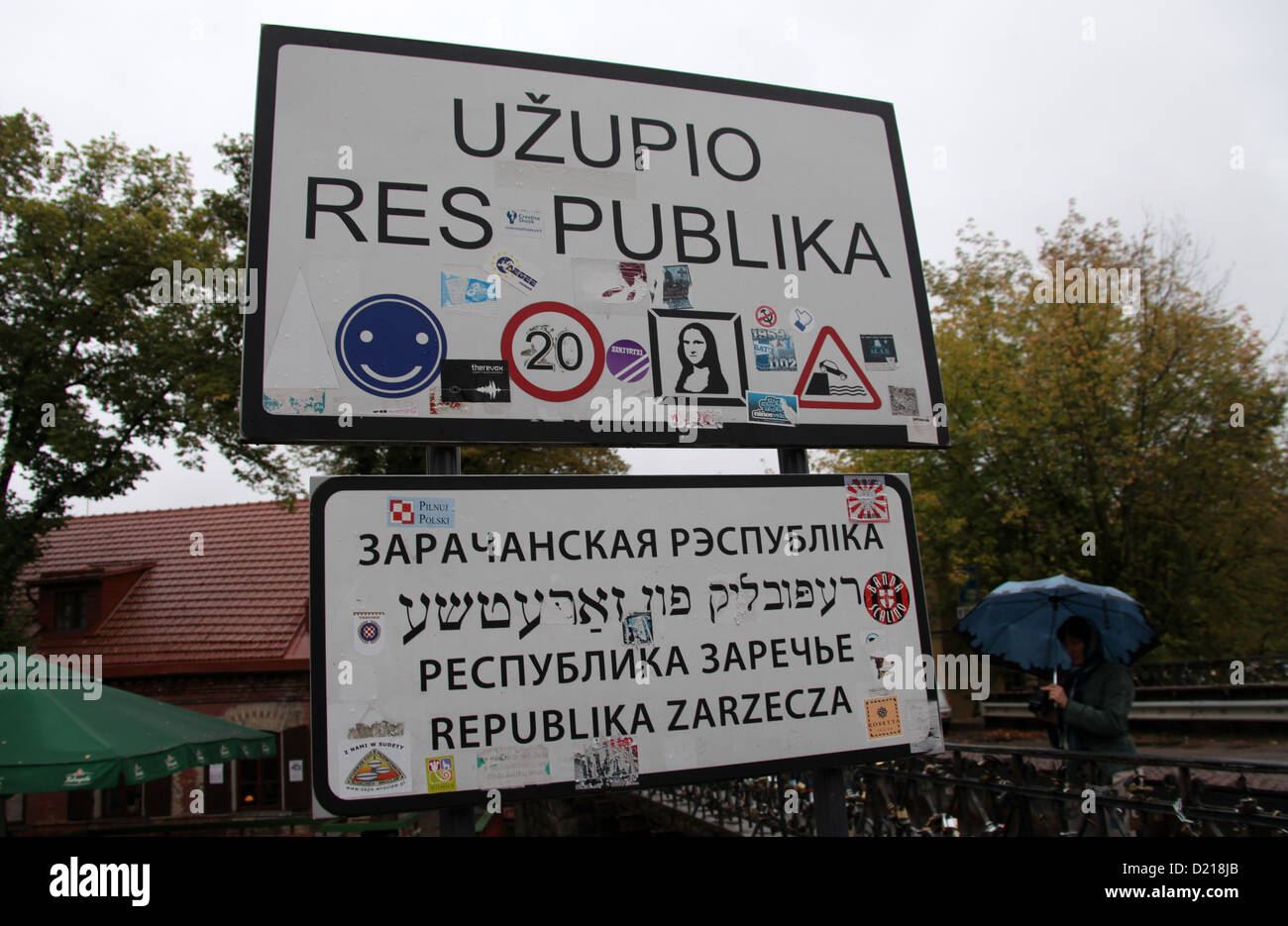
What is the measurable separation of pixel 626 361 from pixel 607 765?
3.45 ft

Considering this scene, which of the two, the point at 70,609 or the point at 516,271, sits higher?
the point at 70,609

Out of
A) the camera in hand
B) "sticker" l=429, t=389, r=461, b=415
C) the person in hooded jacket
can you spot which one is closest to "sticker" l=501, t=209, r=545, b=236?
"sticker" l=429, t=389, r=461, b=415

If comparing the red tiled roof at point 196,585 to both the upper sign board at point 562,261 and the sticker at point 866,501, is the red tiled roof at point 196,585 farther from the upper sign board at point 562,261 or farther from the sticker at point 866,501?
the sticker at point 866,501

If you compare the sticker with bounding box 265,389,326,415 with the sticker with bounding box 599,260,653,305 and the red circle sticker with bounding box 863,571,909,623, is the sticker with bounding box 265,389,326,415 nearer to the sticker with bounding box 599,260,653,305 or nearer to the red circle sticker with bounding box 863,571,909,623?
the sticker with bounding box 599,260,653,305

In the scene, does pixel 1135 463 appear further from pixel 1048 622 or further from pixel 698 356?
pixel 698 356

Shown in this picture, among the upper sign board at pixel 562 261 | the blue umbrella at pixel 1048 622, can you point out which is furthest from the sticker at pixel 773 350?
the blue umbrella at pixel 1048 622

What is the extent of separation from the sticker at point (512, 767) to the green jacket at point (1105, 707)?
4.07 metres

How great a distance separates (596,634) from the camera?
2.13m

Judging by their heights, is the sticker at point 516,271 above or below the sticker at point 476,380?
above

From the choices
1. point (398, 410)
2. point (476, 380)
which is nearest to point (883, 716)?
point (476, 380)

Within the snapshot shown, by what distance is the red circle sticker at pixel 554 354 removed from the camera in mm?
2232
